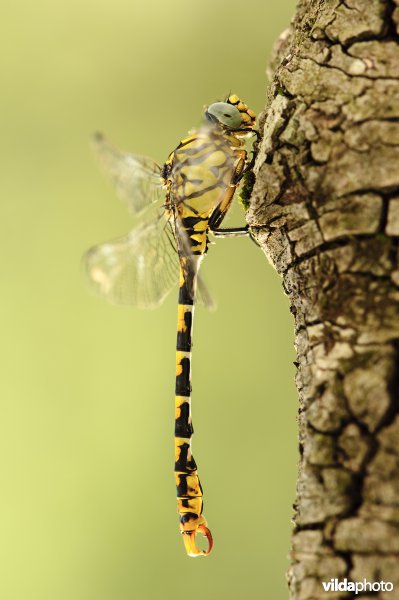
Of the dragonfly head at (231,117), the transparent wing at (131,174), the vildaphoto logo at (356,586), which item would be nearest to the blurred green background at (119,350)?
the transparent wing at (131,174)

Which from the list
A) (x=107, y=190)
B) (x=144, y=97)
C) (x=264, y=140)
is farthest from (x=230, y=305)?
(x=264, y=140)

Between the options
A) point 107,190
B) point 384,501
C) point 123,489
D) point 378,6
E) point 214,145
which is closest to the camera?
point 384,501

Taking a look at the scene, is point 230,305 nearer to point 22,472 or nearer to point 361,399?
point 22,472

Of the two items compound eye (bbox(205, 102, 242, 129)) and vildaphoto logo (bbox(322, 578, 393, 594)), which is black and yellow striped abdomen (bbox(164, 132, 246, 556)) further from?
vildaphoto logo (bbox(322, 578, 393, 594))

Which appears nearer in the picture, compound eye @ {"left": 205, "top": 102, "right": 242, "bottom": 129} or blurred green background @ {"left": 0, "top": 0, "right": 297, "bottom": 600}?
compound eye @ {"left": 205, "top": 102, "right": 242, "bottom": 129}

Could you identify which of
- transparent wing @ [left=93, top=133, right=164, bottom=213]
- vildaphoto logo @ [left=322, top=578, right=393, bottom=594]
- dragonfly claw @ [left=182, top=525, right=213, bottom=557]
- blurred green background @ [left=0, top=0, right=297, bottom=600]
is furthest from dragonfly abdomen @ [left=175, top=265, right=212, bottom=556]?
blurred green background @ [left=0, top=0, right=297, bottom=600]

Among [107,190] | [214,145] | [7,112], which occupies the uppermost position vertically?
[7,112]

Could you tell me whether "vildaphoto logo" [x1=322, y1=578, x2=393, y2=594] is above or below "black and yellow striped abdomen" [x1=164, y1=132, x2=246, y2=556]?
below
